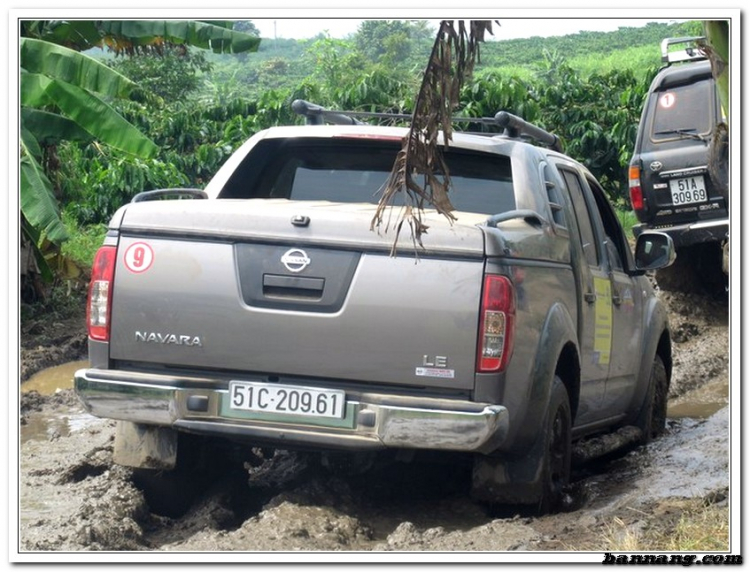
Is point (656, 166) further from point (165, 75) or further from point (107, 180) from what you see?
point (165, 75)

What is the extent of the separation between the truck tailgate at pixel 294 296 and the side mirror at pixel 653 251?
2.38m

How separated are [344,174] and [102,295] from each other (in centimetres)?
150

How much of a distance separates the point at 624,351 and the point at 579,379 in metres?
1.19

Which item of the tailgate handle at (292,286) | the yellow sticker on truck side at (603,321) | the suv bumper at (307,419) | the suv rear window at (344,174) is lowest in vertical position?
the suv bumper at (307,419)

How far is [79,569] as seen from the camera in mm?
4090

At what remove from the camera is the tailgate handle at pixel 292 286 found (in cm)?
461

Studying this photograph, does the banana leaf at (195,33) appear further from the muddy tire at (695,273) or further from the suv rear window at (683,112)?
the muddy tire at (695,273)

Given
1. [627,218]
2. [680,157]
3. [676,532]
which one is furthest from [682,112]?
[676,532]

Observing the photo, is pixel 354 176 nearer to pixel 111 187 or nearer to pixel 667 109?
pixel 667 109

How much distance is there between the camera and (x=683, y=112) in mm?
10227

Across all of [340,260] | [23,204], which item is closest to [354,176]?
[340,260]

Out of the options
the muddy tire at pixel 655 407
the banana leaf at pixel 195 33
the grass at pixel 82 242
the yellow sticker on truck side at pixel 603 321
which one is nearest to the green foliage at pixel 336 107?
the grass at pixel 82 242

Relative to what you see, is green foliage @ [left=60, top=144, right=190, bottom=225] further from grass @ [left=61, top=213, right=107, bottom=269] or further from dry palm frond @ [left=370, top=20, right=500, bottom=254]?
dry palm frond @ [left=370, top=20, right=500, bottom=254]

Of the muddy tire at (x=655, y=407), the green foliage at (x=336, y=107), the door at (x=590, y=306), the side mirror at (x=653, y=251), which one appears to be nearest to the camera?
the door at (x=590, y=306)
